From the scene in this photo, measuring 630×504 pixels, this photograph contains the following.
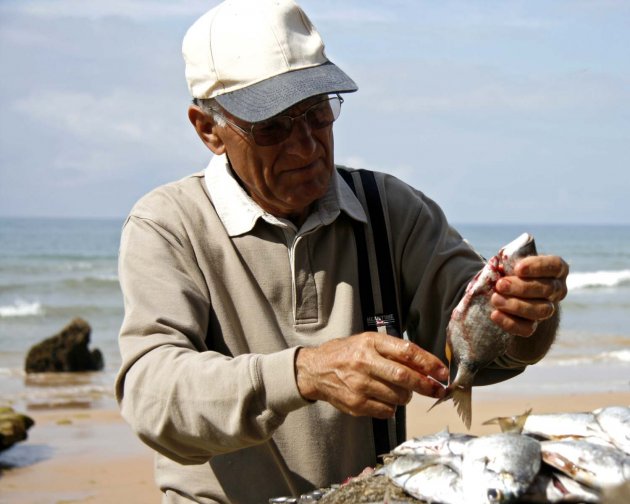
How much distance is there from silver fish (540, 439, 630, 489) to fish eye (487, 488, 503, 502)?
181mm

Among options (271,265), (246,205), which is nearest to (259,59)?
(246,205)

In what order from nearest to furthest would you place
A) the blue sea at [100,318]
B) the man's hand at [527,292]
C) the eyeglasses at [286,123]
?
the man's hand at [527,292], the eyeglasses at [286,123], the blue sea at [100,318]

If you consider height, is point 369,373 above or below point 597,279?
above

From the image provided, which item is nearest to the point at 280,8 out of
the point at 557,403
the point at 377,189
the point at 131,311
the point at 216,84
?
the point at 216,84

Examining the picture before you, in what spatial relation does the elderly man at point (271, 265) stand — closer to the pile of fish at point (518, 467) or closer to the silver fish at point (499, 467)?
the pile of fish at point (518, 467)

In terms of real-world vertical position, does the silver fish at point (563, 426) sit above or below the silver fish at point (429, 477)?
above

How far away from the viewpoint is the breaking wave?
31.7 meters

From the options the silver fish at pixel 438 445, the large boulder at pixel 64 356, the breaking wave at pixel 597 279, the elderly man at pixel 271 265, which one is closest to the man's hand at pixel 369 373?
the silver fish at pixel 438 445

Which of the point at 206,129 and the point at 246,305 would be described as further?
the point at 206,129

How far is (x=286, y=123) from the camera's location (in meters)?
3.79

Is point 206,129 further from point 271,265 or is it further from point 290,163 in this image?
point 271,265

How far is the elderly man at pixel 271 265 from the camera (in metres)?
3.40

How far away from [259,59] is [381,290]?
987 millimetres

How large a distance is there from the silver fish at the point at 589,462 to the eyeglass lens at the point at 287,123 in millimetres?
1622
